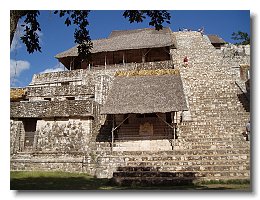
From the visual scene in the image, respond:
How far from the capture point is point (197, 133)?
11477mm

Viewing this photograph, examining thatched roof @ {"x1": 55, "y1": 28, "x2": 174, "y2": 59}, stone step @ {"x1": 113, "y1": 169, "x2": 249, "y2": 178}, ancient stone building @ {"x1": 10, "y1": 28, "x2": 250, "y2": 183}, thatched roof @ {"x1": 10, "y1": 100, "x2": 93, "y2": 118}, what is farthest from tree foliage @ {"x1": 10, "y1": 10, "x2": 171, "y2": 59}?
thatched roof @ {"x1": 55, "y1": 28, "x2": 174, "y2": 59}

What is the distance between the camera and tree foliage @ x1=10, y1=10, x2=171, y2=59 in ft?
22.8

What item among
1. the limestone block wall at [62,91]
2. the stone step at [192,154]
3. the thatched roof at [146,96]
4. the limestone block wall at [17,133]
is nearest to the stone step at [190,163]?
the stone step at [192,154]

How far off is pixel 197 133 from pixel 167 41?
10374 millimetres

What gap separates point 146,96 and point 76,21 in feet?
15.8

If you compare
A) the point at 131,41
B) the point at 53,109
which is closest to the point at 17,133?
the point at 53,109

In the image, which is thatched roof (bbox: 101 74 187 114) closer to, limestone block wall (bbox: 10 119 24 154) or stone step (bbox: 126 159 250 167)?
stone step (bbox: 126 159 250 167)

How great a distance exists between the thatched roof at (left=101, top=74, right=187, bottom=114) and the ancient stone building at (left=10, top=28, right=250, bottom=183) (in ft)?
0.11

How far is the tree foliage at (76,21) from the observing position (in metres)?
6.94

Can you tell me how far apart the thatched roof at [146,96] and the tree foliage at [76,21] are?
391 centimetres


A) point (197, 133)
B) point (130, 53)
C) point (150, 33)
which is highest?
point (150, 33)
